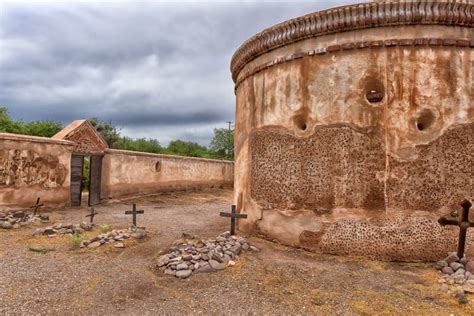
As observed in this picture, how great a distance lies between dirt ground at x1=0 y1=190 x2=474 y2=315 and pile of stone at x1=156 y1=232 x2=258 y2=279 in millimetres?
142

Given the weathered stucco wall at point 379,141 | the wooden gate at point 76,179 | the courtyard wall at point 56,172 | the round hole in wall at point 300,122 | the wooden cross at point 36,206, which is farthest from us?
the wooden gate at point 76,179

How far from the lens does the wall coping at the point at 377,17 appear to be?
561 cm

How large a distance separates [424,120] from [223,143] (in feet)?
129

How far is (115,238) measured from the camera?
6535 millimetres

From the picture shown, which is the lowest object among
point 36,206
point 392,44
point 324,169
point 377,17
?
point 36,206

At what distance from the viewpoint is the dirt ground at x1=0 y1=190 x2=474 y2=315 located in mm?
3807

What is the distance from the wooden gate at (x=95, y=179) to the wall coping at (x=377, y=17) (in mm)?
10179

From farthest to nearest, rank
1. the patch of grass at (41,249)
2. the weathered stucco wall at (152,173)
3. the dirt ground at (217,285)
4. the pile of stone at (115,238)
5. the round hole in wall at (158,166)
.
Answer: the round hole in wall at (158,166) → the weathered stucco wall at (152,173) → the pile of stone at (115,238) → the patch of grass at (41,249) → the dirt ground at (217,285)

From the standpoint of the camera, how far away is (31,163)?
10.5 m

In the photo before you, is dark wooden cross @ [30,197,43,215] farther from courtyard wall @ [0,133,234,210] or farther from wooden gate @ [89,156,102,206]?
wooden gate @ [89,156,102,206]

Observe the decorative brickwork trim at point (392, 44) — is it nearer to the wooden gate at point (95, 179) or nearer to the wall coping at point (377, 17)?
the wall coping at point (377, 17)

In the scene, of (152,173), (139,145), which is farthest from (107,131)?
(152,173)

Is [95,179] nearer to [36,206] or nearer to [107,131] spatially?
[36,206]

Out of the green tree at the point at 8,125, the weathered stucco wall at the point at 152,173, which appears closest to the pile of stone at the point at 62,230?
the weathered stucco wall at the point at 152,173
